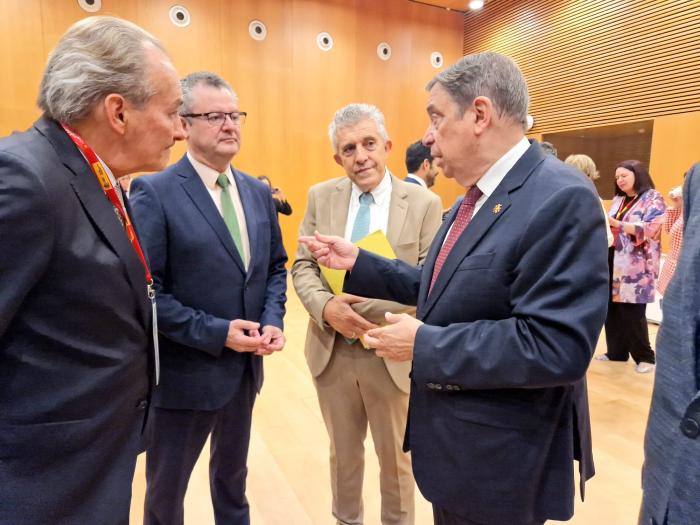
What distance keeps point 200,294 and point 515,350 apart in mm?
1166

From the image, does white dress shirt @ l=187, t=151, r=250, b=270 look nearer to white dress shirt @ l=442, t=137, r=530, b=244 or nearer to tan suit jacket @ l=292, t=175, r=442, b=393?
tan suit jacket @ l=292, t=175, r=442, b=393

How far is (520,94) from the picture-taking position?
1.24 metres

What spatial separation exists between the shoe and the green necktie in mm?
4025

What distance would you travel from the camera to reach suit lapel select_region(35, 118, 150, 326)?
1049mm

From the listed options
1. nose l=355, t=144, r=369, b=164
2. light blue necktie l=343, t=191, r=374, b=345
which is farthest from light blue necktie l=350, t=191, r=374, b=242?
nose l=355, t=144, r=369, b=164

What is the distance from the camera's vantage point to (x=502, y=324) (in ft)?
3.59

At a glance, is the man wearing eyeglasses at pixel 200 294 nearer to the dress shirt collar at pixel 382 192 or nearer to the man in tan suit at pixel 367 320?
the man in tan suit at pixel 367 320

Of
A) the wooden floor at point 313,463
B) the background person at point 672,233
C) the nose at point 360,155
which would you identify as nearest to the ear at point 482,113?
the nose at point 360,155

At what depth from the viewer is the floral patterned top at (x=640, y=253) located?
169 inches

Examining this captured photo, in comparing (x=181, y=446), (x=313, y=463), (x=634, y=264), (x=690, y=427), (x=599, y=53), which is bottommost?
(x=313, y=463)

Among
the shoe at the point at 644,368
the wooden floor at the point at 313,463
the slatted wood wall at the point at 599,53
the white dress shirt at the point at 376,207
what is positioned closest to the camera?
the white dress shirt at the point at 376,207

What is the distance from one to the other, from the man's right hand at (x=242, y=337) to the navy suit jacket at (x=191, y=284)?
2cm

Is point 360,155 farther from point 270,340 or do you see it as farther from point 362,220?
point 270,340

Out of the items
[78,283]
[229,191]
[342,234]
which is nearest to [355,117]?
[342,234]
